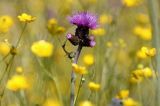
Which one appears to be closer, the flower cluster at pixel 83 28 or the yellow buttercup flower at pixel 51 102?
the flower cluster at pixel 83 28

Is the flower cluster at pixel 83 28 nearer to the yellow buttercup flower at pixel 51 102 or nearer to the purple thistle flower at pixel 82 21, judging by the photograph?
the purple thistle flower at pixel 82 21

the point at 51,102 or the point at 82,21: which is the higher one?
the point at 82,21

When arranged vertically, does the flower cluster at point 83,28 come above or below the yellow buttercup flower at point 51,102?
above

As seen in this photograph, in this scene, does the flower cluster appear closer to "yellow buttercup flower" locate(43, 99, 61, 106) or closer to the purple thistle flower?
the purple thistle flower

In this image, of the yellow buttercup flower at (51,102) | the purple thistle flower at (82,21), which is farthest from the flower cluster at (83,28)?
the yellow buttercup flower at (51,102)

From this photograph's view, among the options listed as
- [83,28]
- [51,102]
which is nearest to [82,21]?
[83,28]

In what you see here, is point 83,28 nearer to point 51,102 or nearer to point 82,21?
point 82,21

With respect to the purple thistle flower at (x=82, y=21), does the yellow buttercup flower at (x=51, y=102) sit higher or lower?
Result: lower

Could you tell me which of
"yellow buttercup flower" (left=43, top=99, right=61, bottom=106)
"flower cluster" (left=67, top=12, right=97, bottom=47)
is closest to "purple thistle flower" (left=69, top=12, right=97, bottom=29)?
"flower cluster" (left=67, top=12, right=97, bottom=47)

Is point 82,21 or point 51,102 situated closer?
point 82,21
